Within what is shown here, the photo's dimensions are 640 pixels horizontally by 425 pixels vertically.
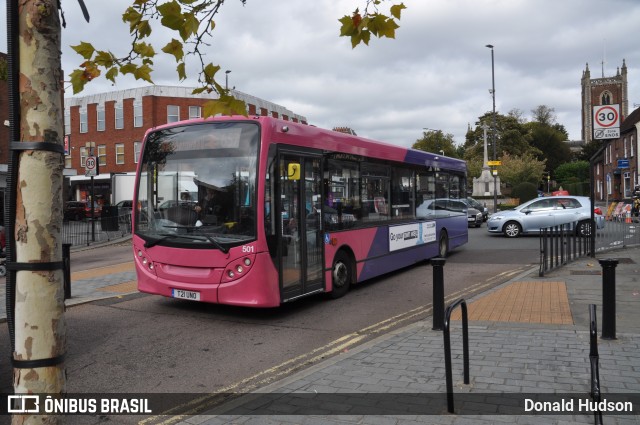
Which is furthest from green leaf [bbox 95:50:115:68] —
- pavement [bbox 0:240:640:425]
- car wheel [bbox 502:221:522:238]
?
car wheel [bbox 502:221:522:238]

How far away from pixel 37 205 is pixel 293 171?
→ 599cm

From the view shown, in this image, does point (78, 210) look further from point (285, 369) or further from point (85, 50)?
point (85, 50)

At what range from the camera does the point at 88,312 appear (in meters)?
8.45

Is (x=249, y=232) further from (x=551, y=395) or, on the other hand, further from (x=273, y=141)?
(x=551, y=395)

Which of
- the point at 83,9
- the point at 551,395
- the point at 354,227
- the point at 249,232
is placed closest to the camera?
the point at 83,9

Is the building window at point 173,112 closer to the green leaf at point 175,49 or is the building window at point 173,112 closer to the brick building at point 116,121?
the brick building at point 116,121

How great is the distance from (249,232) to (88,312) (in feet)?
10.6

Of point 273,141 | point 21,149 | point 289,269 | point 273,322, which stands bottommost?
point 273,322

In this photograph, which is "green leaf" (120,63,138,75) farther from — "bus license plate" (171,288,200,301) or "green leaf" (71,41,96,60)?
"bus license plate" (171,288,200,301)

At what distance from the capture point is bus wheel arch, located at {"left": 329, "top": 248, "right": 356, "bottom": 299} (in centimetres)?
916

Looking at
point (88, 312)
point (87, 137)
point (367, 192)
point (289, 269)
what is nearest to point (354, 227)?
point (367, 192)

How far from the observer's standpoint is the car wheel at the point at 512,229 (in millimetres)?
20984

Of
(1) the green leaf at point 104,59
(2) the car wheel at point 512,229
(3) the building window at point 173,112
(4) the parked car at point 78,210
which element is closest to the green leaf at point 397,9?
(1) the green leaf at point 104,59

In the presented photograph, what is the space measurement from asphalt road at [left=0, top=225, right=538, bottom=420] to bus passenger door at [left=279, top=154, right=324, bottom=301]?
546 mm
